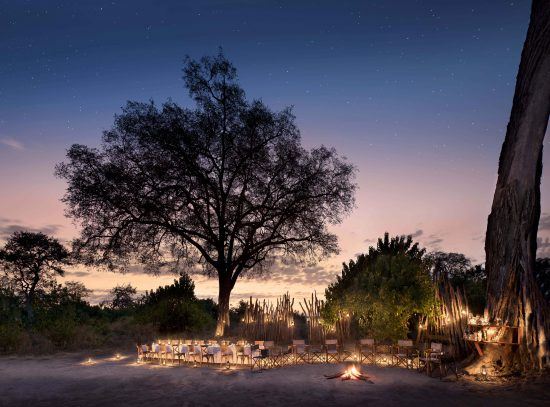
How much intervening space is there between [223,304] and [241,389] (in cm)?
1202

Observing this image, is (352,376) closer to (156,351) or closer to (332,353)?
(332,353)

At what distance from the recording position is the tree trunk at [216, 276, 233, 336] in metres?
23.0

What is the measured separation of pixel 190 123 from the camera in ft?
75.3

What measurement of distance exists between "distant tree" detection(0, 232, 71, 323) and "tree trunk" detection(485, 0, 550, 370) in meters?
29.0

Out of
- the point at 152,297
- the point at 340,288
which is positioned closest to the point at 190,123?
the point at 152,297

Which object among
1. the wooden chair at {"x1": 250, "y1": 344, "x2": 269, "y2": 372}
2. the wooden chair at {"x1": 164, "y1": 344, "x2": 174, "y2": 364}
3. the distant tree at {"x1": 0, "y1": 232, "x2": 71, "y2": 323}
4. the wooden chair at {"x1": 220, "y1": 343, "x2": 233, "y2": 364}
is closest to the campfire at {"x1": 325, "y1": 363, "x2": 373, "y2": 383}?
the wooden chair at {"x1": 250, "y1": 344, "x2": 269, "y2": 372}

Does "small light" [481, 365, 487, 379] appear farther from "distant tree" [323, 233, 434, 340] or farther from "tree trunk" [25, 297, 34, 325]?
"tree trunk" [25, 297, 34, 325]

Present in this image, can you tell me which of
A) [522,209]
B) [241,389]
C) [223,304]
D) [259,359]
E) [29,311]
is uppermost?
[522,209]

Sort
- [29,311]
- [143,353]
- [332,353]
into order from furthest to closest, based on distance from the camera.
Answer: [29,311], [143,353], [332,353]

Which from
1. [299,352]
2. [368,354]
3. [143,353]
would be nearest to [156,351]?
[143,353]

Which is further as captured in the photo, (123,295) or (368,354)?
(123,295)

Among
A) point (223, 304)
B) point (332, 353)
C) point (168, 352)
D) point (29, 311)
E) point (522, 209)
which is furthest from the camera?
point (29, 311)

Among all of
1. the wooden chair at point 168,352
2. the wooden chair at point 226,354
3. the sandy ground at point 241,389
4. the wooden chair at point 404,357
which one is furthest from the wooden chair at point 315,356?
the wooden chair at point 168,352

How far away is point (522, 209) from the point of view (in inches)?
577
